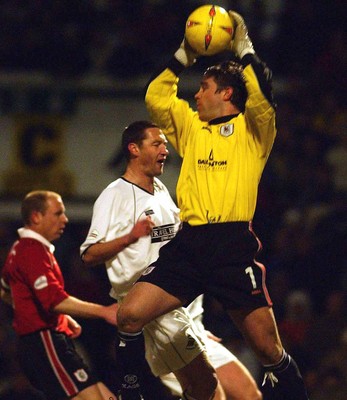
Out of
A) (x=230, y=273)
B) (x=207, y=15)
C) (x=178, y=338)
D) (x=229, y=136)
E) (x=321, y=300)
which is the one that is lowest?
(x=321, y=300)

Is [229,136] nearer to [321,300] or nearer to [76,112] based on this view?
[321,300]

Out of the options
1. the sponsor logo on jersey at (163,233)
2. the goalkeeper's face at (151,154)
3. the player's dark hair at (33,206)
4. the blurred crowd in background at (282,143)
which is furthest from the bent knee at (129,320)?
the blurred crowd in background at (282,143)

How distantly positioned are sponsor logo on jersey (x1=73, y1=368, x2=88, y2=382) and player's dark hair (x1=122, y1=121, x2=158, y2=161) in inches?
55.4

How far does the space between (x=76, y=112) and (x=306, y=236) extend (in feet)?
10.1

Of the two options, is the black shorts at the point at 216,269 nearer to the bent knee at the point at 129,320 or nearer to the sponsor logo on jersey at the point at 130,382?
the bent knee at the point at 129,320

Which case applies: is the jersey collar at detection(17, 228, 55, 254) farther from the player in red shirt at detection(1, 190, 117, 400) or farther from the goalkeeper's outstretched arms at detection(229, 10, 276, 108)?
the goalkeeper's outstretched arms at detection(229, 10, 276, 108)

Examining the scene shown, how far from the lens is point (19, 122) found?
11.9 metres

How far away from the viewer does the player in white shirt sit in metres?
6.30

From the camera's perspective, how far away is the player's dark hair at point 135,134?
21.7 ft

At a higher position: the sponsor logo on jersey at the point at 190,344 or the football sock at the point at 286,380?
the sponsor logo on jersey at the point at 190,344

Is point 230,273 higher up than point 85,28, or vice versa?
point 85,28

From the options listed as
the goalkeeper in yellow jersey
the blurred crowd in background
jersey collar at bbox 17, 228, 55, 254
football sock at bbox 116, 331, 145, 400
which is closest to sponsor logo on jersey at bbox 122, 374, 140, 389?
football sock at bbox 116, 331, 145, 400

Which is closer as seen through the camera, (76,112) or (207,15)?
(207,15)

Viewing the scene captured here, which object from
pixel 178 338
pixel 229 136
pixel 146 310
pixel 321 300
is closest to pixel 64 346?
pixel 178 338
